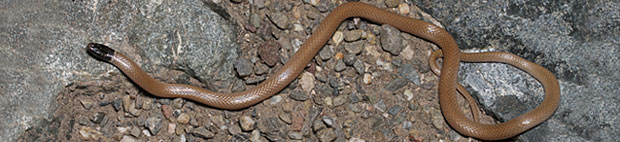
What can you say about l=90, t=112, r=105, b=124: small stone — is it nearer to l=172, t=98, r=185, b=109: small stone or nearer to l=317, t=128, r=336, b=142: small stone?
l=172, t=98, r=185, b=109: small stone

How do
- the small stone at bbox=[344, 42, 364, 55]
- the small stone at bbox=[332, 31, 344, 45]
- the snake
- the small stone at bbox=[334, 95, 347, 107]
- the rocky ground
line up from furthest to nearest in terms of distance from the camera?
1. the small stone at bbox=[332, 31, 344, 45]
2. the small stone at bbox=[344, 42, 364, 55]
3. the small stone at bbox=[334, 95, 347, 107]
4. the rocky ground
5. the snake

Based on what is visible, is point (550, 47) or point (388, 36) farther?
point (388, 36)

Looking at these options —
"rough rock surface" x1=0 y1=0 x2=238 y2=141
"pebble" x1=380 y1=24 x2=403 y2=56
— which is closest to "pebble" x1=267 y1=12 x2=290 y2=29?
"rough rock surface" x1=0 y1=0 x2=238 y2=141

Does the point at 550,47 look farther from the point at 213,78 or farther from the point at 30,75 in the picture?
the point at 30,75

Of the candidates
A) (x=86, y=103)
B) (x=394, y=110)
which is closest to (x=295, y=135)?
(x=394, y=110)

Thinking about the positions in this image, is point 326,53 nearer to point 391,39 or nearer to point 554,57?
point 391,39

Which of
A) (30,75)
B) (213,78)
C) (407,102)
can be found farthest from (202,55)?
(407,102)

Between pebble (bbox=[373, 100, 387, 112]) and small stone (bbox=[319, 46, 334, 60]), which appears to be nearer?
pebble (bbox=[373, 100, 387, 112])

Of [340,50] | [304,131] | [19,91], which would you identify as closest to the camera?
[19,91]
